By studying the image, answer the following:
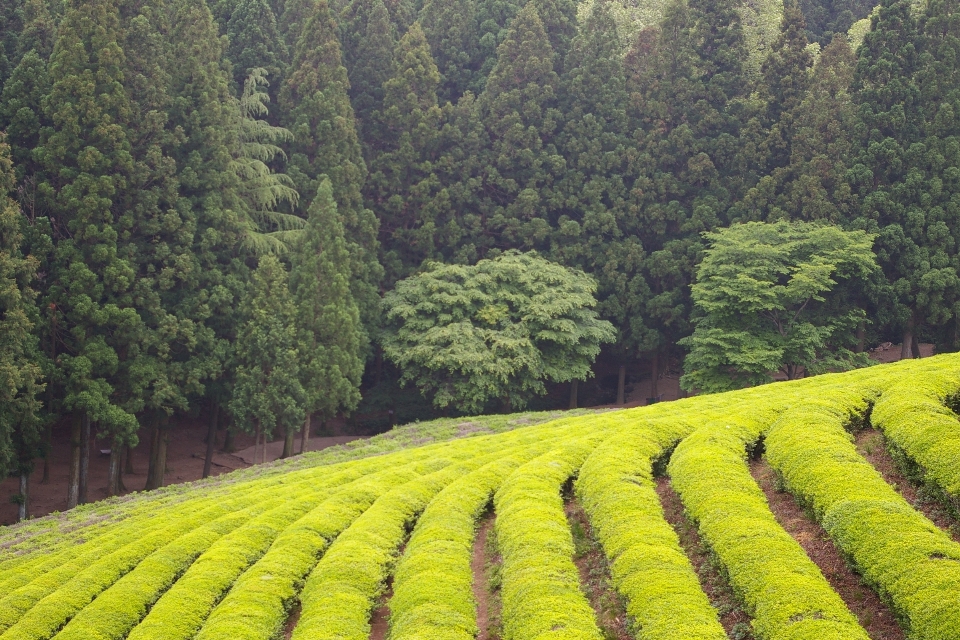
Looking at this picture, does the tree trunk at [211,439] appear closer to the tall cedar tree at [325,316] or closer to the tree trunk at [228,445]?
the tree trunk at [228,445]

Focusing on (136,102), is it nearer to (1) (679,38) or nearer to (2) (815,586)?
(1) (679,38)

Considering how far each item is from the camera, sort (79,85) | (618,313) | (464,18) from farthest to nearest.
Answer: (464,18) → (618,313) → (79,85)

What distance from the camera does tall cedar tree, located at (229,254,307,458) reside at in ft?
114

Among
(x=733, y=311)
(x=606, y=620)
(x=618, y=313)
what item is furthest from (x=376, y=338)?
(x=606, y=620)

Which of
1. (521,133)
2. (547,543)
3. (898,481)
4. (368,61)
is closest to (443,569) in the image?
(547,543)

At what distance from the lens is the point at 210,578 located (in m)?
16.6

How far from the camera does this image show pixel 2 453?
1112 inches

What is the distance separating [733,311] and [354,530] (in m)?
25.0

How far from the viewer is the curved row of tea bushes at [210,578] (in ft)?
49.0

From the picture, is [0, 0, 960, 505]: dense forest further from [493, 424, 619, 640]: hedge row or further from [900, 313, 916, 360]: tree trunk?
[493, 424, 619, 640]: hedge row

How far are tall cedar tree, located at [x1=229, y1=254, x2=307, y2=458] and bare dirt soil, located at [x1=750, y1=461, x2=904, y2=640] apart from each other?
22001 millimetres

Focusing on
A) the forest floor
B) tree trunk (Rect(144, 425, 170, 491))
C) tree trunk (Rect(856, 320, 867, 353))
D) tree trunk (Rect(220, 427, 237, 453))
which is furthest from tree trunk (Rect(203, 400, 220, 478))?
tree trunk (Rect(856, 320, 867, 353))

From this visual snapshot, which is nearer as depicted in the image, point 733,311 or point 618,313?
point 733,311

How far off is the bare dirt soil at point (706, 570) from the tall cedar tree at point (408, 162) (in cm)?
3135
